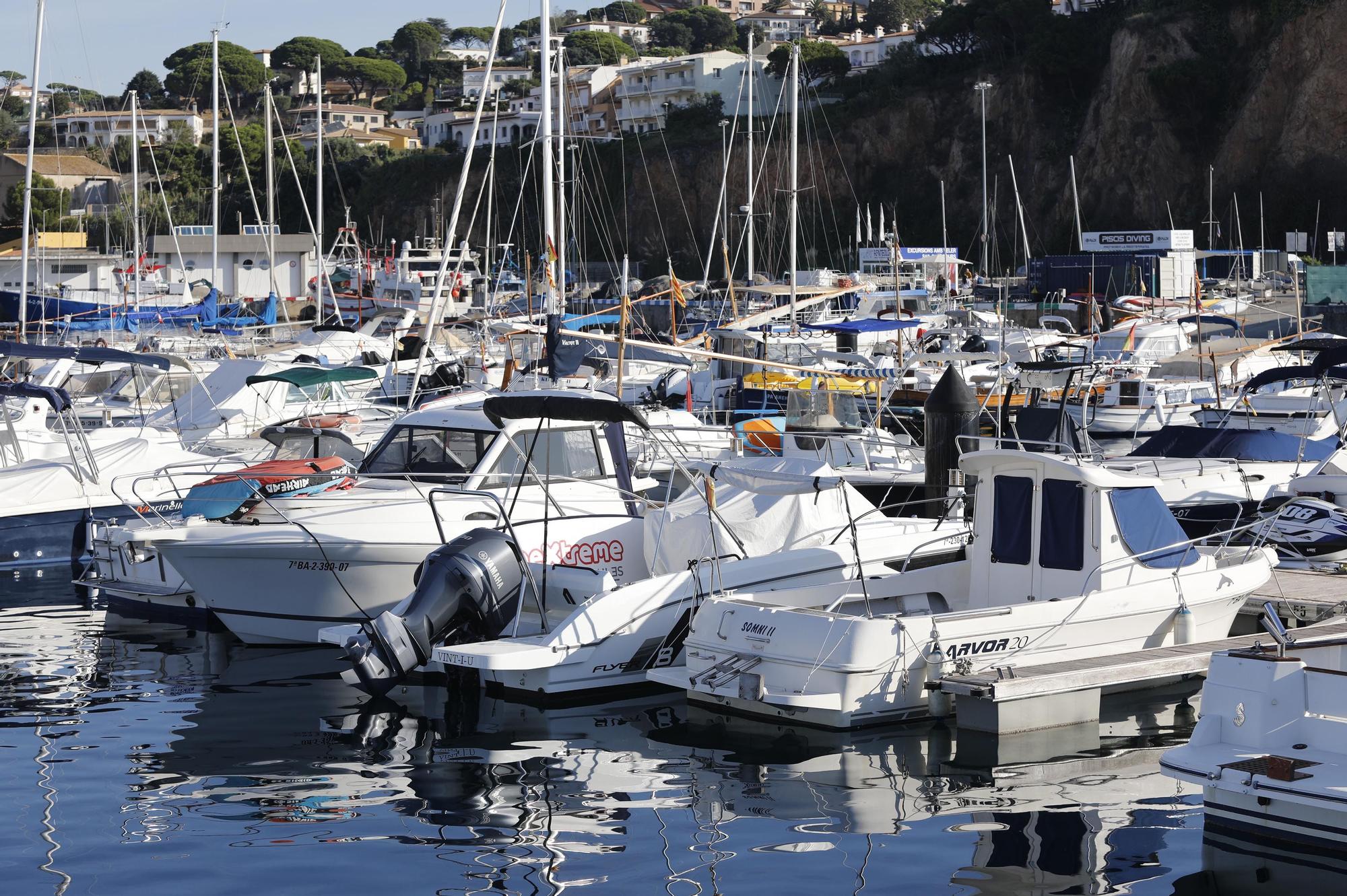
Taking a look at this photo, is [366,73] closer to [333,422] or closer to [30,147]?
[30,147]

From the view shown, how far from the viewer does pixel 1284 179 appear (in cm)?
6562

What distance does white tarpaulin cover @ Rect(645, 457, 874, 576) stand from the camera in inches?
512

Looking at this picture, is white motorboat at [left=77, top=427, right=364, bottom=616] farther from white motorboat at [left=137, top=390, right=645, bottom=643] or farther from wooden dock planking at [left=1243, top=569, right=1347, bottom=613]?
wooden dock planking at [left=1243, top=569, right=1347, bottom=613]

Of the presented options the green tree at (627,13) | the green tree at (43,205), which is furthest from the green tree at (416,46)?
the green tree at (43,205)

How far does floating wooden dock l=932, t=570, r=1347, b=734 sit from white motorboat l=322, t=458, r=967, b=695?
1.29m

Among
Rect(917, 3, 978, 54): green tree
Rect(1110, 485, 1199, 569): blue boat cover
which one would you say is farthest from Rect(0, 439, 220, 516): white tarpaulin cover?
Rect(917, 3, 978, 54): green tree

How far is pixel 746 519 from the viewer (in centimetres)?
1343

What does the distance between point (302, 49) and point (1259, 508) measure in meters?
155

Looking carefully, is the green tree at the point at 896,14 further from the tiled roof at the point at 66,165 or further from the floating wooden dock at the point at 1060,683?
the floating wooden dock at the point at 1060,683

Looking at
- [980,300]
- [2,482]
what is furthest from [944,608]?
[980,300]

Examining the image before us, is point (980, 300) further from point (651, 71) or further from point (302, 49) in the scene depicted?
point (302, 49)

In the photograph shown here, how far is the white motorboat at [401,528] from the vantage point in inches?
526

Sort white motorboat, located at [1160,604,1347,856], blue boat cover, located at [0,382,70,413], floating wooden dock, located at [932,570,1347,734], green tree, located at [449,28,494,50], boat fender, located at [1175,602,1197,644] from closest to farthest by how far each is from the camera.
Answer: white motorboat, located at [1160,604,1347,856], floating wooden dock, located at [932,570,1347,734], boat fender, located at [1175,602,1197,644], blue boat cover, located at [0,382,70,413], green tree, located at [449,28,494,50]

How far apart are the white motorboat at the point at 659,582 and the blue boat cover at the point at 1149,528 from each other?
1.71 m
